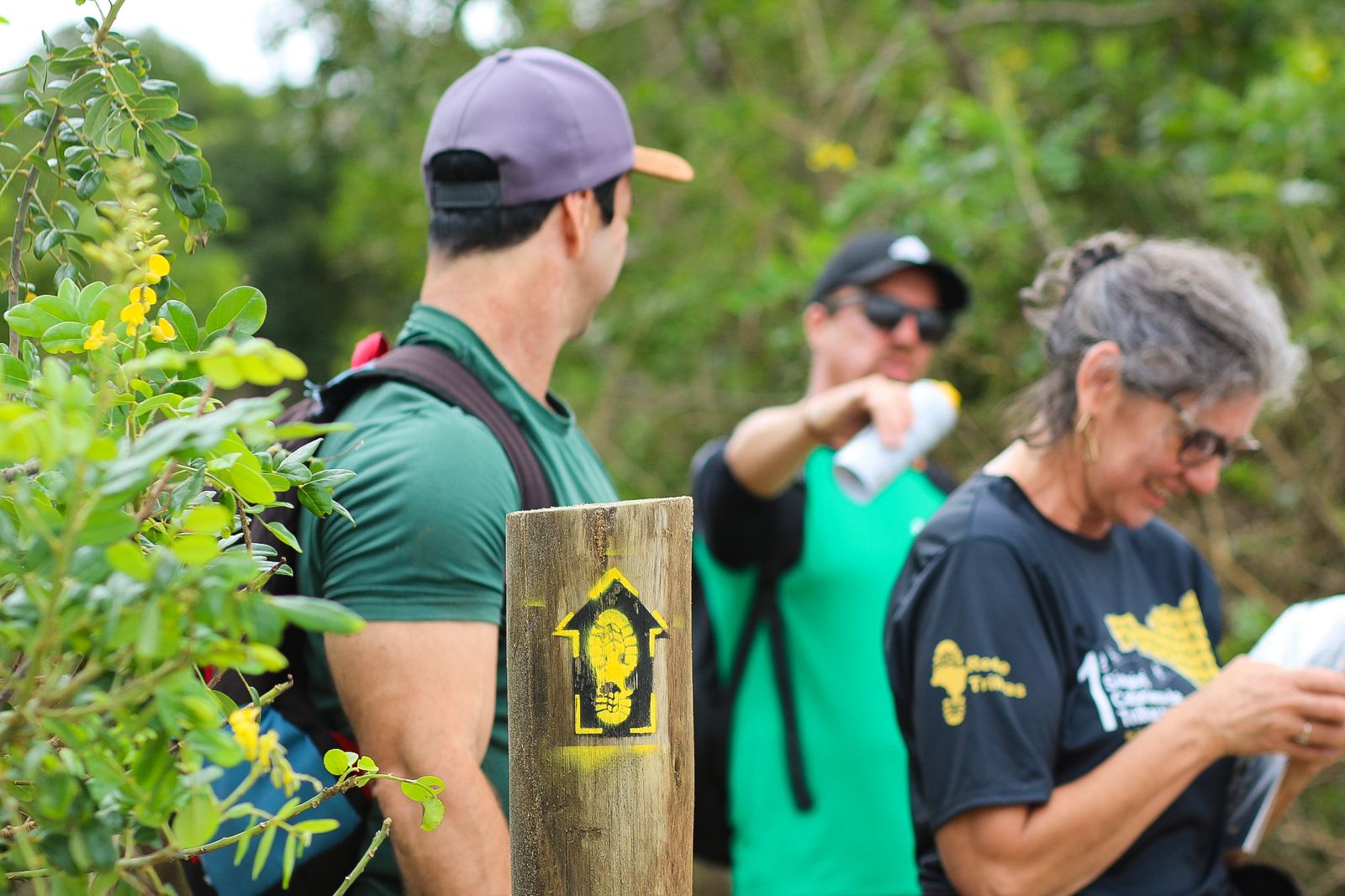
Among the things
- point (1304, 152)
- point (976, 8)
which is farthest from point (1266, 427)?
point (976, 8)

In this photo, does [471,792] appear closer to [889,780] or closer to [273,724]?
[273,724]

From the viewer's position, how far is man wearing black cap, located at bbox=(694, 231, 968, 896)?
2834 mm

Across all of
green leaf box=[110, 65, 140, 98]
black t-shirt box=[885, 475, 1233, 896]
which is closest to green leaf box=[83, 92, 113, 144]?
green leaf box=[110, 65, 140, 98]

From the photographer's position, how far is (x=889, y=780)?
Answer: 2865 mm

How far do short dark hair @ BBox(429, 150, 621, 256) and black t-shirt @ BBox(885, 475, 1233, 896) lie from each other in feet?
2.58

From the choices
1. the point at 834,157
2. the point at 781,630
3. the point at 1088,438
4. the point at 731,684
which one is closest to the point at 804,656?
the point at 781,630

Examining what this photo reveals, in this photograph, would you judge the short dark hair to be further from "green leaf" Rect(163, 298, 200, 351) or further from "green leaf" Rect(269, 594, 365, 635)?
"green leaf" Rect(269, 594, 365, 635)

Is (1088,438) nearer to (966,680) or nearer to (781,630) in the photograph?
(966,680)

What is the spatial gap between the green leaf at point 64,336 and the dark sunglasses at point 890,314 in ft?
8.32

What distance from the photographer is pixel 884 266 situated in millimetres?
3365

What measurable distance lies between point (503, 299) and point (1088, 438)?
957 mm

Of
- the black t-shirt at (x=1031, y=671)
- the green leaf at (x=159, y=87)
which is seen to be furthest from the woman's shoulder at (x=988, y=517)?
the green leaf at (x=159, y=87)

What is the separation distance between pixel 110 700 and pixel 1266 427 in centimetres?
427

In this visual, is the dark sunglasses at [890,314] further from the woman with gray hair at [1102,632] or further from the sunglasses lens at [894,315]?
the woman with gray hair at [1102,632]
